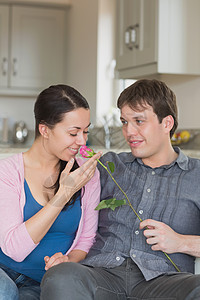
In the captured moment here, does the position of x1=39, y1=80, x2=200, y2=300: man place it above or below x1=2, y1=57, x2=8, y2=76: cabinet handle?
below

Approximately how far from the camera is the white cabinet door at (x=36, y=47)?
5.49m

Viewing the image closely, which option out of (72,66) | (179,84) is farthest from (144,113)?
(72,66)

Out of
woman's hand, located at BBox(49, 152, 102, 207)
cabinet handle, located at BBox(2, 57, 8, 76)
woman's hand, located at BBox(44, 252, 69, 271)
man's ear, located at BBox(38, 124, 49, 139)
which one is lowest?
woman's hand, located at BBox(44, 252, 69, 271)

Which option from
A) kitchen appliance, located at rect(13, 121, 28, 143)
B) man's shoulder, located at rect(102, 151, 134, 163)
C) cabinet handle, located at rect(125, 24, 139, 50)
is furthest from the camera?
kitchen appliance, located at rect(13, 121, 28, 143)

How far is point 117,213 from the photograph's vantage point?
192cm

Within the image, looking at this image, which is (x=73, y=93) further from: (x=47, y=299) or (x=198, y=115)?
(x=198, y=115)

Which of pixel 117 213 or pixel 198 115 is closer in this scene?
pixel 117 213

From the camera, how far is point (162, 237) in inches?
67.2

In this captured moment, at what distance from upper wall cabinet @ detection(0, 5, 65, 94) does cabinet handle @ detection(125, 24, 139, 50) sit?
1.94 metres

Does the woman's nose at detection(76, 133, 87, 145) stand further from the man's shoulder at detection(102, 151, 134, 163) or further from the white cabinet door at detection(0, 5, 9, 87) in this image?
the white cabinet door at detection(0, 5, 9, 87)

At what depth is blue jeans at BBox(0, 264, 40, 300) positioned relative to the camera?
1662 mm

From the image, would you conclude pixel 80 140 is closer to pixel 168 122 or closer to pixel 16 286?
pixel 168 122

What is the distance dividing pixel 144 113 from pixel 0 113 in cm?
408

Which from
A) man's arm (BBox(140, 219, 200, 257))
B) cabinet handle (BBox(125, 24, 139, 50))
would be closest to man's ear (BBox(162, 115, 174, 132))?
man's arm (BBox(140, 219, 200, 257))
